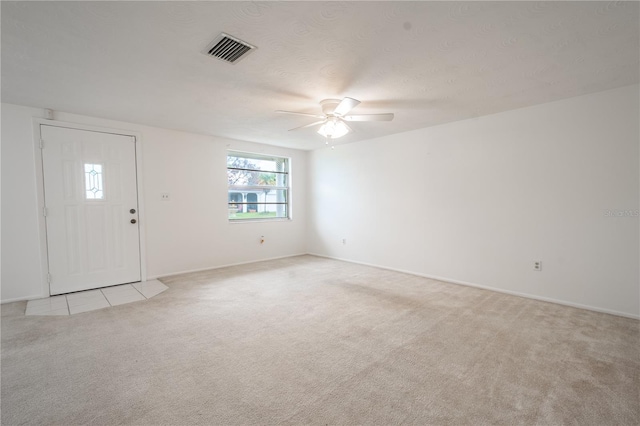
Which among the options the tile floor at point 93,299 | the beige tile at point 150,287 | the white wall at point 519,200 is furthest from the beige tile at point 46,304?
the white wall at point 519,200

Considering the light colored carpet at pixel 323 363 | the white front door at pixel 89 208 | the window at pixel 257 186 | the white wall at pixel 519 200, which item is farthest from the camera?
the window at pixel 257 186

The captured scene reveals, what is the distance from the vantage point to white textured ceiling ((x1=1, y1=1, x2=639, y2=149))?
179cm

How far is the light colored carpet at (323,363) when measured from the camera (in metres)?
1.67

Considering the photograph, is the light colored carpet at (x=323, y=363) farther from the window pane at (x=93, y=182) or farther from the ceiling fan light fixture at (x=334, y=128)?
the ceiling fan light fixture at (x=334, y=128)

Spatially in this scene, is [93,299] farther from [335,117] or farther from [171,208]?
[335,117]

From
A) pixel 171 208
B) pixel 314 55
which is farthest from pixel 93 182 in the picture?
pixel 314 55

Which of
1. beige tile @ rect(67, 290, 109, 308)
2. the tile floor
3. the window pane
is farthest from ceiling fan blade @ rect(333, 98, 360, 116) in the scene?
beige tile @ rect(67, 290, 109, 308)

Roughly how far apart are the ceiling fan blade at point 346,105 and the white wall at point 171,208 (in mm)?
2982

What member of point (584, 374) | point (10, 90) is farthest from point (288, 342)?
point (10, 90)

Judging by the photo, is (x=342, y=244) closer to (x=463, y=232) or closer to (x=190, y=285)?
(x=463, y=232)

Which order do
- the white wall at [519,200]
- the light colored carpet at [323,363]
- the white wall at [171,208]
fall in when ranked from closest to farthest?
1. the light colored carpet at [323,363]
2. the white wall at [519,200]
3. the white wall at [171,208]

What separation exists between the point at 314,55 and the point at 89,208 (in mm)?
3738

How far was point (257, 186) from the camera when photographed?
5.91 m

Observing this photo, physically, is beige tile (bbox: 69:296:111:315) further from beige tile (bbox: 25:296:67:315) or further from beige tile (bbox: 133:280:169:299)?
beige tile (bbox: 133:280:169:299)
